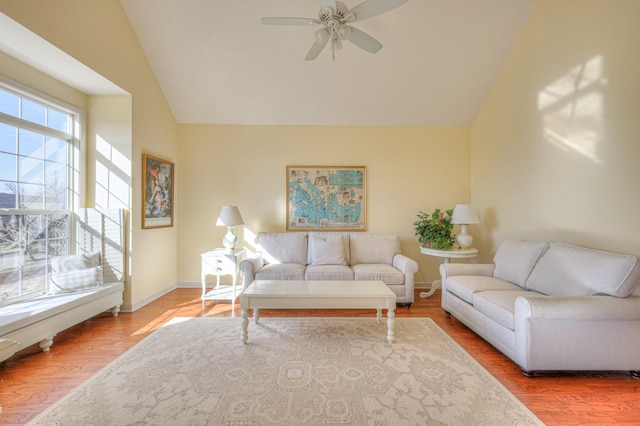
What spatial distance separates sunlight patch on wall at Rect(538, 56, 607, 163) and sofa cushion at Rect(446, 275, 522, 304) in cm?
148

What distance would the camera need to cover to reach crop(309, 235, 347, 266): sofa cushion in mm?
4195

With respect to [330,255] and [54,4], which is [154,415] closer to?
[330,255]

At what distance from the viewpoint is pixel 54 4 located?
2539 millimetres

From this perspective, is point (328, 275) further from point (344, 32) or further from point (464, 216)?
point (344, 32)

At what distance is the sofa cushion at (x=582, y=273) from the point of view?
217 cm

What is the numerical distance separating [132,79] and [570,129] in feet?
16.8

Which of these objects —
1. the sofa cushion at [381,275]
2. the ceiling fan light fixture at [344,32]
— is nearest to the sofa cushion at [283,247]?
the sofa cushion at [381,275]

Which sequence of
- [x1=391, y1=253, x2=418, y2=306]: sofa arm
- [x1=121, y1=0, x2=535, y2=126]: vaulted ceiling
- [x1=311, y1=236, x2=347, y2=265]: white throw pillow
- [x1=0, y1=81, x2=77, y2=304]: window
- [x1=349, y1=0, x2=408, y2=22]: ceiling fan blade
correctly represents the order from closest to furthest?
[x1=349, y1=0, x2=408, y2=22]: ceiling fan blade → [x1=0, y1=81, x2=77, y2=304]: window → [x1=121, y1=0, x2=535, y2=126]: vaulted ceiling → [x1=391, y1=253, x2=418, y2=306]: sofa arm → [x1=311, y1=236, x2=347, y2=265]: white throw pillow

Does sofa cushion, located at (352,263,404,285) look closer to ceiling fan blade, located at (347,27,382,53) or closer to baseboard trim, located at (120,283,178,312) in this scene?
ceiling fan blade, located at (347,27,382,53)

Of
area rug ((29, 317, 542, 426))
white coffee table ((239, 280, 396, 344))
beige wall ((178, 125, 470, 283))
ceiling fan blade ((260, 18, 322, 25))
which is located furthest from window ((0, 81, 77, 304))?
ceiling fan blade ((260, 18, 322, 25))

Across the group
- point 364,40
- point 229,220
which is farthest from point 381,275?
point 364,40

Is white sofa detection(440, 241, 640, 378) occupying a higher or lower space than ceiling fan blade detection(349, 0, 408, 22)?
lower

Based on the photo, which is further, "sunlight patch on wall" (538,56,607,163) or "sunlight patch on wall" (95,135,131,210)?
"sunlight patch on wall" (95,135,131,210)

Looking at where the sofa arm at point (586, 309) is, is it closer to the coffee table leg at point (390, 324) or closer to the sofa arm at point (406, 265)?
the coffee table leg at point (390, 324)
